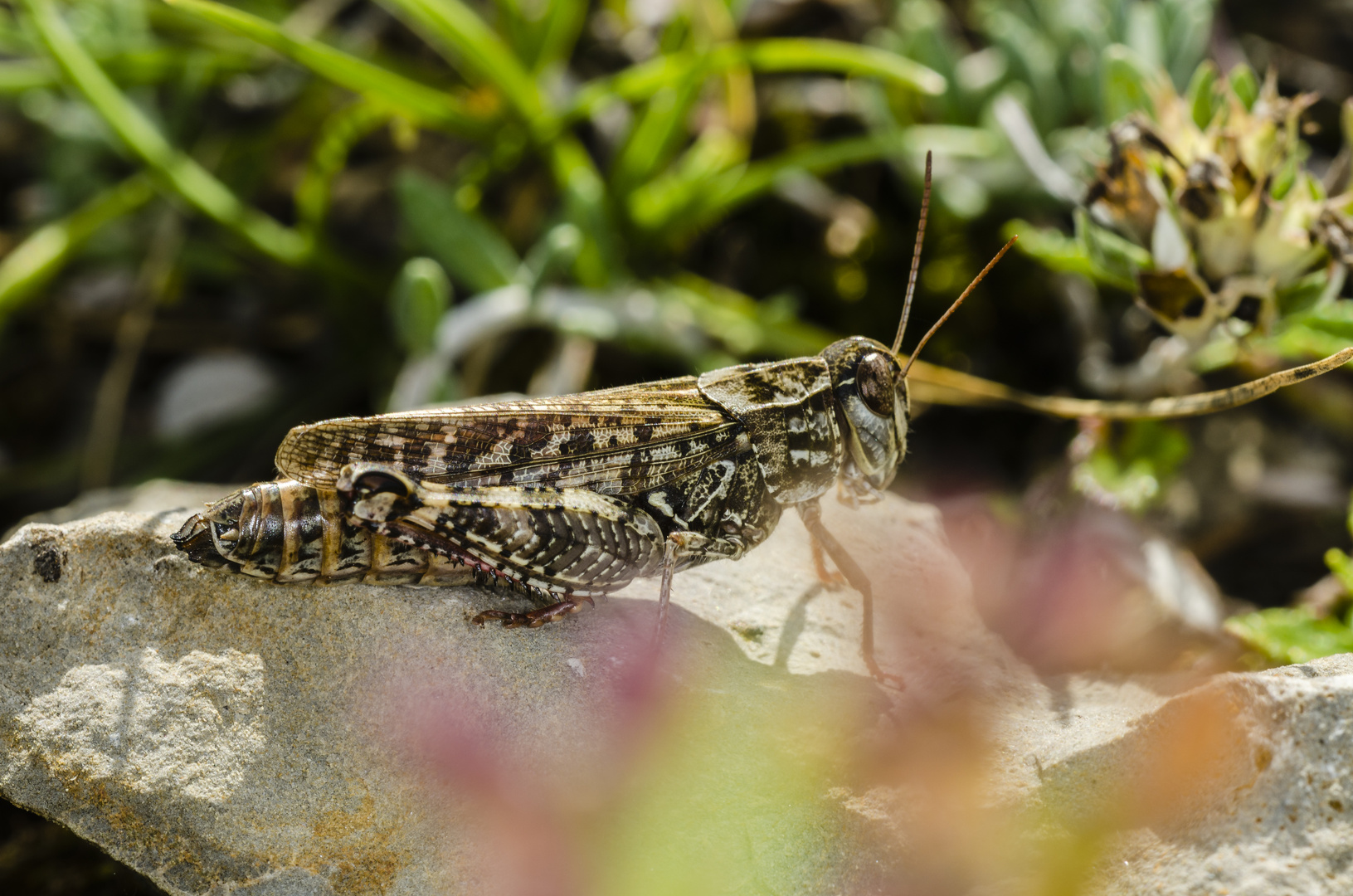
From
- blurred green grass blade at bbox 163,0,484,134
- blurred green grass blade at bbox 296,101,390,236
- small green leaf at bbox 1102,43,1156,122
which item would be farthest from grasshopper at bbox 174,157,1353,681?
blurred green grass blade at bbox 296,101,390,236

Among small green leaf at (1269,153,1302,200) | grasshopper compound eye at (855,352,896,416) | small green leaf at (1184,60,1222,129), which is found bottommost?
grasshopper compound eye at (855,352,896,416)

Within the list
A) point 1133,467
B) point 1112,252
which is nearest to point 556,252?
point 1112,252

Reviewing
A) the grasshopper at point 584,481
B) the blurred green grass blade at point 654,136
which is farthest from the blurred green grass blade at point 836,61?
the grasshopper at point 584,481

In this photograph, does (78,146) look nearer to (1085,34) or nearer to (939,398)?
(939,398)

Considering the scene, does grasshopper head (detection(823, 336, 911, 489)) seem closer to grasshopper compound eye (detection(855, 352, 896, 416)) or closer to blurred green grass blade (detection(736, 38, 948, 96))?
grasshopper compound eye (detection(855, 352, 896, 416))

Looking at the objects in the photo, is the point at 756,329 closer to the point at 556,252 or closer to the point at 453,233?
the point at 556,252

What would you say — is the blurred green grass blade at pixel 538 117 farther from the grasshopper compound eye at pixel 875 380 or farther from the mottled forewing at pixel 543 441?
the grasshopper compound eye at pixel 875 380
